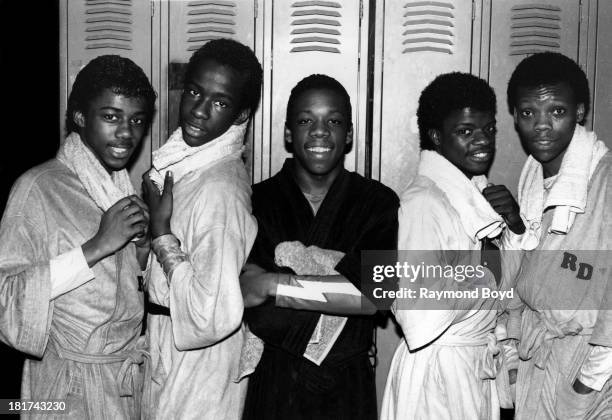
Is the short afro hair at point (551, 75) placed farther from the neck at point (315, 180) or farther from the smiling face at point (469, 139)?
the neck at point (315, 180)

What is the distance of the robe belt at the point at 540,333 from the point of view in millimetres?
2168

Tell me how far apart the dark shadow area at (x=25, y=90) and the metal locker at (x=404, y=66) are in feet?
4.88

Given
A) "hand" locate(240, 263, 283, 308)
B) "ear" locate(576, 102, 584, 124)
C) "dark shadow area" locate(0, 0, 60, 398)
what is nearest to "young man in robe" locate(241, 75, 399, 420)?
"hand" locate(240, 263, 283, 308)

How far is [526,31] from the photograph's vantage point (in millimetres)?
2877

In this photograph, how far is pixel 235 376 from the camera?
2.13m

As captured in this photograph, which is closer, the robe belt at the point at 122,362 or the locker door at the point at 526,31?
the robe belt at the point at 122,362

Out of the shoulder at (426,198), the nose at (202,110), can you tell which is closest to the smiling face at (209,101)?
the nose at (202,110)

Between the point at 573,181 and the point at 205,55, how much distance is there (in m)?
1.27

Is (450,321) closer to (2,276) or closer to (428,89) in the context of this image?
(428,89)

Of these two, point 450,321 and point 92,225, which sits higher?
point 92,225

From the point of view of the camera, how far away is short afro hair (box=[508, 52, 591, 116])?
7.42 ft

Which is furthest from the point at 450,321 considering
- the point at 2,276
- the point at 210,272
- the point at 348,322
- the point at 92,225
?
the point at 2,276

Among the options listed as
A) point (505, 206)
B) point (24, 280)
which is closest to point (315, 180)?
point (505, 206)

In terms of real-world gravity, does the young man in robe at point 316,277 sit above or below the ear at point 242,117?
below
